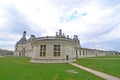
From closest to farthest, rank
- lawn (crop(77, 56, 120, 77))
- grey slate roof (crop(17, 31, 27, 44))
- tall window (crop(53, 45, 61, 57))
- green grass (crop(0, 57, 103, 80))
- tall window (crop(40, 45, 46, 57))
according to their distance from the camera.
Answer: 1. green grass (crop(0, 57, 103, 80))
2. lawn (crop(77, 56, 120, 77))
3. tall window (crop(53, 45, 61, 57))
4. tall window (crop(40, 45, 46, 57))
5. grey slate roof (crop(17, 31, 27, 44))

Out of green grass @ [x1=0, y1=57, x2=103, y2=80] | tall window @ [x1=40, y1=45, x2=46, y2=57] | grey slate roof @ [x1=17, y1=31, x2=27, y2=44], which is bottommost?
green grass @ [x1=0, y1=57, x2=103, y2=80]

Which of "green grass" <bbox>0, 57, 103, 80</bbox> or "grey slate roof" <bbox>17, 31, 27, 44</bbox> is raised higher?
"grey slate roof" <bbox>17, 31, 27, 44</bbox>

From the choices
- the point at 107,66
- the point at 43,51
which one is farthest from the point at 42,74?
the point at 43,51

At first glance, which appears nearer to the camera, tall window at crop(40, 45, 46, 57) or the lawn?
the lawn

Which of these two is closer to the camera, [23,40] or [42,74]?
[42,74]

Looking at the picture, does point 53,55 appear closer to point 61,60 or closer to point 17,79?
point 61,60

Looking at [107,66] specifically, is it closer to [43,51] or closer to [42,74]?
[42,74]

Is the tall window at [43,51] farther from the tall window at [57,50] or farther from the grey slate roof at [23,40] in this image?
the grey slate roof at [23,40]

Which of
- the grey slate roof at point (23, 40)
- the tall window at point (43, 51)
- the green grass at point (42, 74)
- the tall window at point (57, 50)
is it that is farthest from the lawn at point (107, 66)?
the grey slate roof at point (23, 40)

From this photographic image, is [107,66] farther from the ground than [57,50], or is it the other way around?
[57,50]

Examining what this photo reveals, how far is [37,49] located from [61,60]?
5.96 meters

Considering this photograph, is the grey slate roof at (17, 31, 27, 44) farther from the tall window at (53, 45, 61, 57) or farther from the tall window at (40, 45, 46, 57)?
the tall window at (53, 45, 61, 57)

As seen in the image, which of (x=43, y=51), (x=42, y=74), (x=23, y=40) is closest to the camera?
(x=42, y=74)

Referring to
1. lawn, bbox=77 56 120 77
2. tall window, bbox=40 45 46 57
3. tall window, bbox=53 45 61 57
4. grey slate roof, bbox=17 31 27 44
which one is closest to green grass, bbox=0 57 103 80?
lawn, bbox=77 56 120 77
